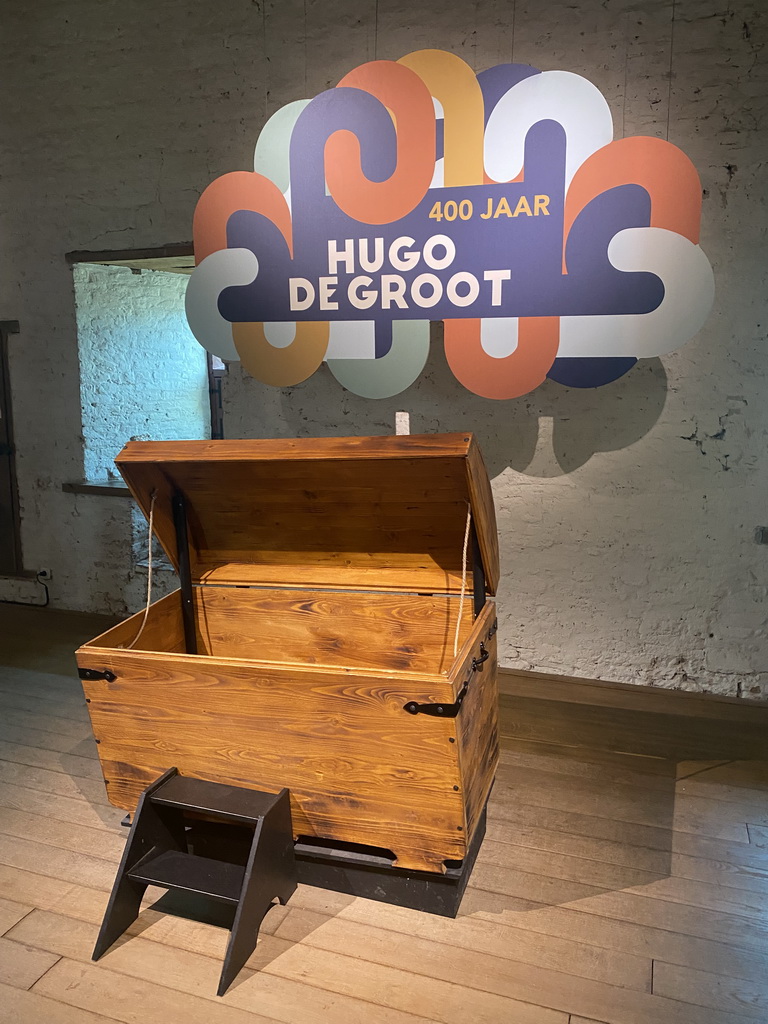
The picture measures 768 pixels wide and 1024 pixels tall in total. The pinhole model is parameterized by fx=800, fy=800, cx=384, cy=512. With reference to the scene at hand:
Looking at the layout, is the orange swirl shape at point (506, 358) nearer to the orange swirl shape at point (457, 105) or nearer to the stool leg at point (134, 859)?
the orange swirl shape at point (457, 105)

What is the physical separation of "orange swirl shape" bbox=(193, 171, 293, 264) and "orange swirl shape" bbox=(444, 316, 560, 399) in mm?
787

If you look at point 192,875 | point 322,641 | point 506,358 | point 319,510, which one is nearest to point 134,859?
point 192,875

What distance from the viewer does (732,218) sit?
3.23 metres

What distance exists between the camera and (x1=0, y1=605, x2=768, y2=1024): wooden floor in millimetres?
1915

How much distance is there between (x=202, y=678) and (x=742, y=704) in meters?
2.53

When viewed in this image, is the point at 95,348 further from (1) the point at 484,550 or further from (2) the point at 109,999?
(2) the point at 109,999

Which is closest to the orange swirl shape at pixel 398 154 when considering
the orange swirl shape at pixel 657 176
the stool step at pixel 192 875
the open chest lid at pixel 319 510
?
the orange swirl shape at pixel 657 176

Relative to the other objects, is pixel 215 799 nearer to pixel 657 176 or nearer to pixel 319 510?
pixel 319 510

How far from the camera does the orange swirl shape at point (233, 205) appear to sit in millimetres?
3224

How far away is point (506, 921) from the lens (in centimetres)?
219

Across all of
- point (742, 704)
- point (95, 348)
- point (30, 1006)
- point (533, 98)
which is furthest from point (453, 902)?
point (95, 348)

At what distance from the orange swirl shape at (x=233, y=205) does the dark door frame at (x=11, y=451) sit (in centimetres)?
187

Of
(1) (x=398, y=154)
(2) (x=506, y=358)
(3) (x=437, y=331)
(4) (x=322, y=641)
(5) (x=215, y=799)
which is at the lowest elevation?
(5) (x=215, y=799)

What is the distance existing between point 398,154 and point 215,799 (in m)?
2.38
